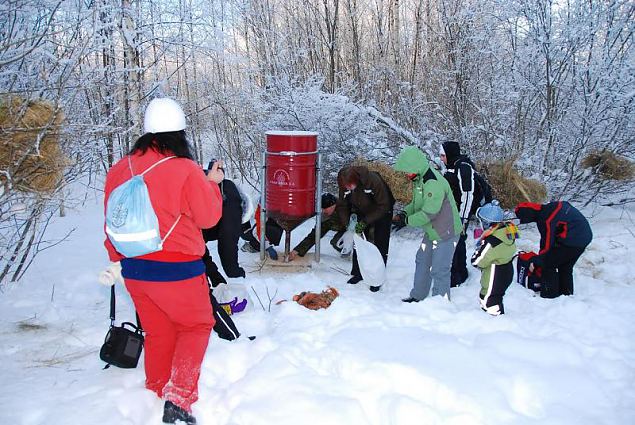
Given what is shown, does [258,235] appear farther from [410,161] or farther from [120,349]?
[120,349]

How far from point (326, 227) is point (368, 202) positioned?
1.28 m

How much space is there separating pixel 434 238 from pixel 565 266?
151 cm

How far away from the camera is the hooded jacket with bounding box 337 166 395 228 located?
5355mm

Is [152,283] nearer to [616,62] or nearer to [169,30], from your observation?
[169,30]

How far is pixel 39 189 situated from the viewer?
3.60m

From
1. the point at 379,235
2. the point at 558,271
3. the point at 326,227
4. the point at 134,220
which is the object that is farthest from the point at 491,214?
the point at 134,220

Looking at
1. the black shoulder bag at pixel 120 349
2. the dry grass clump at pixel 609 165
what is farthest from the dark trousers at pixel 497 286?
the dry grass clump at pixel 609 165

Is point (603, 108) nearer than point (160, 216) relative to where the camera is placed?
No

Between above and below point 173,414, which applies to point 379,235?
above

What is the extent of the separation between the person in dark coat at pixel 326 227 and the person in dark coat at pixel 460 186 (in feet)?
5.04

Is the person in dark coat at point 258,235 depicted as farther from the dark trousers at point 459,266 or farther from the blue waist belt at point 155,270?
the blue waist belt at point 155,270

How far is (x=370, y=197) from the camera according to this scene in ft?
17.8

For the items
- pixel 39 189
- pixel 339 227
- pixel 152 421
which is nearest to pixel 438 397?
pixel 152 421

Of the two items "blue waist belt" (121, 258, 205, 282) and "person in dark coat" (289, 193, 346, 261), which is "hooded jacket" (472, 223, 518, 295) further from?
"blue waist belt" (121, 258, 205, 282)
